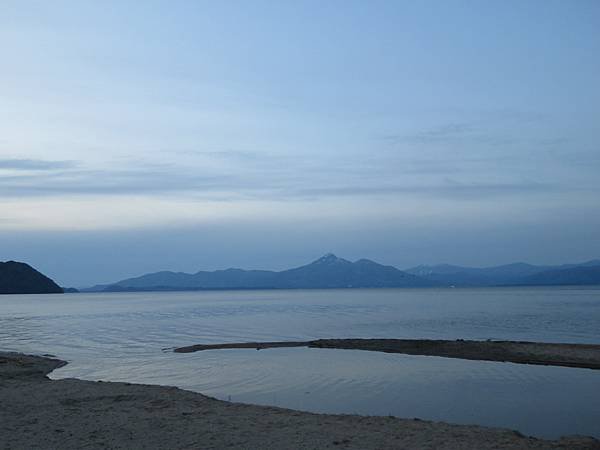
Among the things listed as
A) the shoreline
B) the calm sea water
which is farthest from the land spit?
the shoreline

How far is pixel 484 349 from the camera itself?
106 ft

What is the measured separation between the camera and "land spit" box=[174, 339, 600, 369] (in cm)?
2844

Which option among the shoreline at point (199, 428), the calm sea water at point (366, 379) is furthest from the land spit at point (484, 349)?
the shoreline at point (199, 428)

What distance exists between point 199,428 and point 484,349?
73.8ft

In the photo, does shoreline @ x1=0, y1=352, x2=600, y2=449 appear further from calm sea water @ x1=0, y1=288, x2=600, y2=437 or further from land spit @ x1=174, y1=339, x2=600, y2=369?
land spit @ x1=174, y1=339, x2=600, y2=369

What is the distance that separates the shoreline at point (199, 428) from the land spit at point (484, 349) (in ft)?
52.0

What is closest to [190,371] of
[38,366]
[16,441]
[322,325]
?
[38,366]

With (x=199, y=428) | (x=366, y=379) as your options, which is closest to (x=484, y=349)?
(x=366, y=379)

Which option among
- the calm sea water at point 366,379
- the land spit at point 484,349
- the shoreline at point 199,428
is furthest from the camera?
the land spit at point 484,349

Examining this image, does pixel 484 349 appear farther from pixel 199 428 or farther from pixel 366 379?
pixel 199 428

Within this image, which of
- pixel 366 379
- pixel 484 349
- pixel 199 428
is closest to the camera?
pixel 199 428

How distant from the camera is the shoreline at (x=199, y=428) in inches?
502

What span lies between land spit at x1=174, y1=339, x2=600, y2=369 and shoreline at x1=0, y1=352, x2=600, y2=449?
624 inches

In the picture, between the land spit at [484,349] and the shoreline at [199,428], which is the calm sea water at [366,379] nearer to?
the land spit at [484,349]
